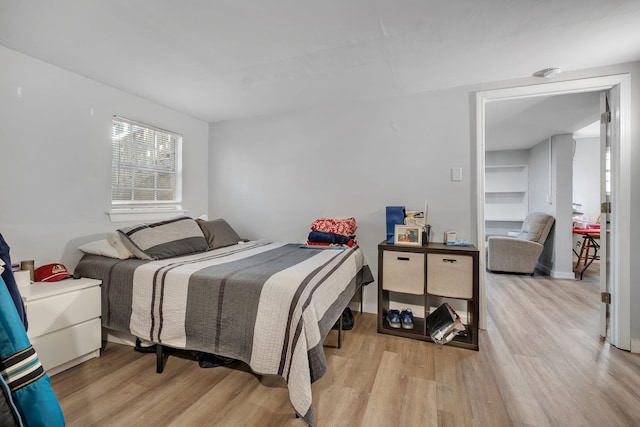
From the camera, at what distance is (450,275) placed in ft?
7.64

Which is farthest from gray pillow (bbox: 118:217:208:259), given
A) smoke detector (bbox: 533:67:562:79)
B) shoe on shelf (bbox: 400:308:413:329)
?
smoke detector (bbox: 533:67:562:79)

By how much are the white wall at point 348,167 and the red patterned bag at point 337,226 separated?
0.14m

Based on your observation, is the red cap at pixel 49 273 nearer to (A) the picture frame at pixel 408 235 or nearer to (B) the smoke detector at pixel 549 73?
(A) the picture frame at pixel 408 235

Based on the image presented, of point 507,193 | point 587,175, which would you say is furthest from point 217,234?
point 587,175

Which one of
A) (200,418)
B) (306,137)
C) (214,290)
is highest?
(306,137)

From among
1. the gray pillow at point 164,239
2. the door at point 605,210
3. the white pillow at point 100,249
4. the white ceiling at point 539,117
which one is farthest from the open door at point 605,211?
the white pillow at point 100,249

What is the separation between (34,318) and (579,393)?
3.35 m

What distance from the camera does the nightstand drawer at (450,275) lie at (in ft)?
7.48

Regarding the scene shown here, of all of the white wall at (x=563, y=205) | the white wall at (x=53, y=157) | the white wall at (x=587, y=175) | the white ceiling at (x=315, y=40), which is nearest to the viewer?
the white ceiling at (x=315, y=40)

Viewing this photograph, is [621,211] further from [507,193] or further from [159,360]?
A: [507,193]

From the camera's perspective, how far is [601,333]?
7.89 ft

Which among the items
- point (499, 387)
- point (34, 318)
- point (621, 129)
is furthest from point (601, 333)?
point (34, 318)

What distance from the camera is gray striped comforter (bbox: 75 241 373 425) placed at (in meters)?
1.51

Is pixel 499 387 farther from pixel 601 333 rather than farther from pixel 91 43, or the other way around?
pixel 91 43
